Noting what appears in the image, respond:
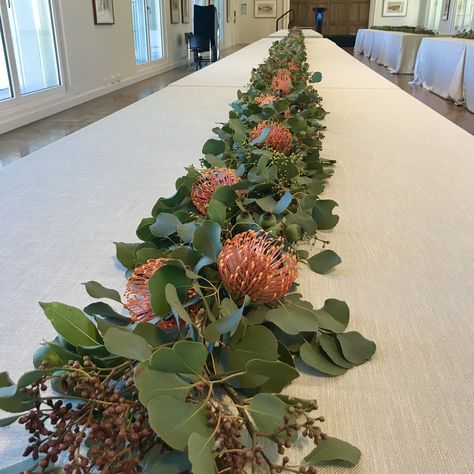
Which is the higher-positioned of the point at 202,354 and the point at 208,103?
the point at 202,354

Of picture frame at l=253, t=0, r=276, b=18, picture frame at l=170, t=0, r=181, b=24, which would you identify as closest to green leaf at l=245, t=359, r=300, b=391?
picture frame at l=170, t=0, r=181, b=24

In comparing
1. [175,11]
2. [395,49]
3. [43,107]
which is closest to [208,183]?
[43,107]

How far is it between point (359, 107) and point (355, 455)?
202 cm

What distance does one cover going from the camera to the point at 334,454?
424 mm

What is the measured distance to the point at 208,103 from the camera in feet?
7.72

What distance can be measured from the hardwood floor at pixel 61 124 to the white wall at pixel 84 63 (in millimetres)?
117

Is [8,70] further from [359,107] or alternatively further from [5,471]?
[5,471]

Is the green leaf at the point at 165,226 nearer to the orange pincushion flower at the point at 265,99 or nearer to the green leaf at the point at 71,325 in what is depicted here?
the green leaf at the point at 71,325

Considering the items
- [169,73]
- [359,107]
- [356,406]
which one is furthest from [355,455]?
[169,73]

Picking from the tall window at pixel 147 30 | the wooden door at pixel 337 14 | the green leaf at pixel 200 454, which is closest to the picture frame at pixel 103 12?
the tall window at pixel 147 30

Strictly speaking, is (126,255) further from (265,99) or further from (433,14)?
(433,14)

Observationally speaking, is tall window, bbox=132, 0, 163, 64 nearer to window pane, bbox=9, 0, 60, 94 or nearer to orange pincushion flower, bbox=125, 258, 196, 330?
window pane, bbox=9, 0, 60, 94

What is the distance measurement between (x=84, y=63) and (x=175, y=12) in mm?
4365

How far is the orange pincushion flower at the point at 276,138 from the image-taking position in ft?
3.63
